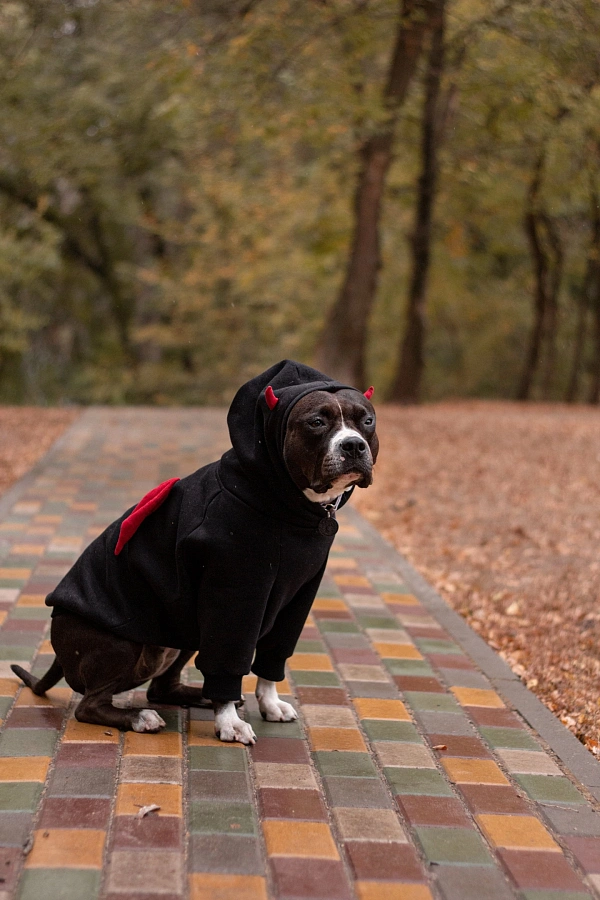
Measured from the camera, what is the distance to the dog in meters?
3.12

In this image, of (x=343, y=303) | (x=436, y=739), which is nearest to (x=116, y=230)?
(x=343, y=303)

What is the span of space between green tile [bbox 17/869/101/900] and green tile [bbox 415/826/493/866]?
915 mm

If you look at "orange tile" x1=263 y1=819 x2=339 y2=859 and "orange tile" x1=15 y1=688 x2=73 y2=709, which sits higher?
"orange tile" x1=263 y1=819 x2=339 y2=859

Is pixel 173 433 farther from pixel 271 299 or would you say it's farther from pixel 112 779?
pixel 271 299

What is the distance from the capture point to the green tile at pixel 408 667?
4.33 m

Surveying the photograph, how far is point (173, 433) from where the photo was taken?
1104 centimetres

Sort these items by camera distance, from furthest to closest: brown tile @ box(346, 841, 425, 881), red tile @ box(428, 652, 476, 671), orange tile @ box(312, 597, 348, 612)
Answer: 1. orange tile @ box(312, 597, 348, 612)
2. red tile @ box(428, 652, 476, 671)
3. brown tile @ box(346, 841, 425, 881)

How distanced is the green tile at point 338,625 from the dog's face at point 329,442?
186cm

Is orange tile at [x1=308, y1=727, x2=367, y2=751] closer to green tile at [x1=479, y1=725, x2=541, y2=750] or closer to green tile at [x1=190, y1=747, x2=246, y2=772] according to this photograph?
green tile at [x1=190, y1=747, x2=246, y2=772]

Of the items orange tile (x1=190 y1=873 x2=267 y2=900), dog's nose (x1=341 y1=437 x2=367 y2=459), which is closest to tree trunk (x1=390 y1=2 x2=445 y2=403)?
dog's nose (x1=341 y1=437 x2=367 y2=459)

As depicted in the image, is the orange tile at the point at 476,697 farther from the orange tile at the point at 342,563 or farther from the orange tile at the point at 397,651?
the orange tile at the point at 342,563

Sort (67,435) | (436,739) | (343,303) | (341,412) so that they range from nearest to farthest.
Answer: (341,412), (436,739), (67,435), (343,303)

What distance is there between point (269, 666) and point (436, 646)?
1.45m

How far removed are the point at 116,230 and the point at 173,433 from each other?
42.2 ft
